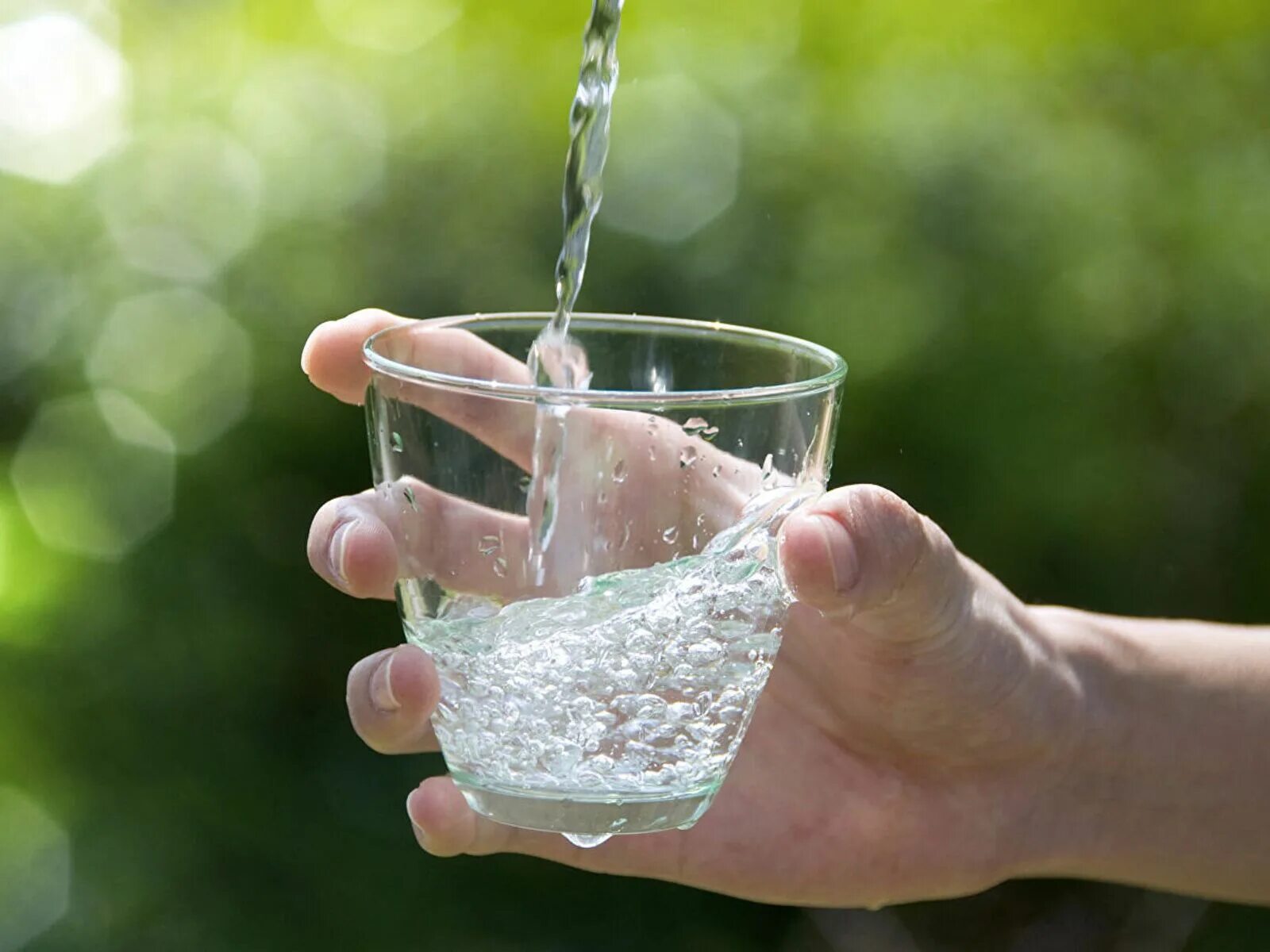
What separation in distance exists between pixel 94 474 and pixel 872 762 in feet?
2.83

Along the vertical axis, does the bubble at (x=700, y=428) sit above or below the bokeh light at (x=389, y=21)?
Result: below

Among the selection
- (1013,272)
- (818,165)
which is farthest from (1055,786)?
(818,165)

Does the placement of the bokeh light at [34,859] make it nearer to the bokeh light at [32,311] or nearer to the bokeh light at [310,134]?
the bokeh light at [32,311]

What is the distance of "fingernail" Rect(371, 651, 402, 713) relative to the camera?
89 centimetres

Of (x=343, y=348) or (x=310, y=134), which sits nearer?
(x=343, y=348)

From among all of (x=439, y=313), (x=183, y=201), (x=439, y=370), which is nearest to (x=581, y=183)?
(x=439, y=370)

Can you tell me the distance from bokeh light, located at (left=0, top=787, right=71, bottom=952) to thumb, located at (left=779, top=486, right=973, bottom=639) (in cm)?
101

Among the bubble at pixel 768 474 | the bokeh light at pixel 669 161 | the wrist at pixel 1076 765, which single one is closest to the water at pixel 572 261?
the bubble at pixel 768 474

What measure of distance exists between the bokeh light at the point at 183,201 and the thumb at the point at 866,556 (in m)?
0.93

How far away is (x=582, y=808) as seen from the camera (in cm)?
85

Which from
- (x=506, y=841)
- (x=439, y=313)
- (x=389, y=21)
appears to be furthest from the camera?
(x=389, y=21)

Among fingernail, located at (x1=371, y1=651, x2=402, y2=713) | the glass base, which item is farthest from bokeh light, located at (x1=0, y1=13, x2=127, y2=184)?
the glass base

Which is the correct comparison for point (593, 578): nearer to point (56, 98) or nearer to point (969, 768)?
point (969, 768)

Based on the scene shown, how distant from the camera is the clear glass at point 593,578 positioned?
819 millimetres
